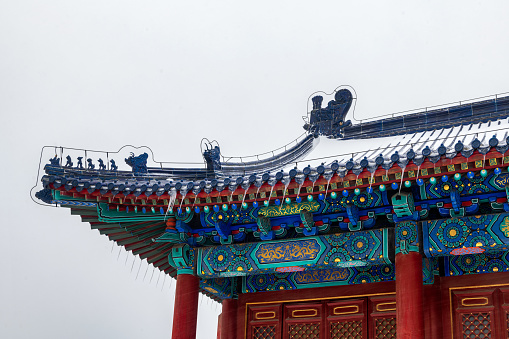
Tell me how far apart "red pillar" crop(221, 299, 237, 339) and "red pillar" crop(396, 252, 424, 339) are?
132 inches

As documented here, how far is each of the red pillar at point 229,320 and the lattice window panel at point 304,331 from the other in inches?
43.9

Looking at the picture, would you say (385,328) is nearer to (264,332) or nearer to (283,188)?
(264,332)

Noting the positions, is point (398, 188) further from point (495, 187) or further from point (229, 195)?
point (229, 195)

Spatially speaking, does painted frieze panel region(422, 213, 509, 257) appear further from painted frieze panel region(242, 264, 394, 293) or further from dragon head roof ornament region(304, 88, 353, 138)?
dragon head roof ornament region(304, 88, 353, 138)

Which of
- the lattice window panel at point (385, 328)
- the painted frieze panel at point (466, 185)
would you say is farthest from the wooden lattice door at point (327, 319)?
the painted frieze panel at point (466, 185)

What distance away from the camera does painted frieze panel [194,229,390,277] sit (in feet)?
29.1

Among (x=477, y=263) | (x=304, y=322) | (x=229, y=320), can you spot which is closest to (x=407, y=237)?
(x=477, y=263)

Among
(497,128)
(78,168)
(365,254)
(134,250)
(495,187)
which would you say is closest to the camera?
(495,187)

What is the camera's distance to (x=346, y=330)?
9.66 meters

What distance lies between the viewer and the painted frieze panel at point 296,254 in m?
8.86

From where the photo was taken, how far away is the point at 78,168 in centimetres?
957

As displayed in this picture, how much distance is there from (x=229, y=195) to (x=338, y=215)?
1.55 meters

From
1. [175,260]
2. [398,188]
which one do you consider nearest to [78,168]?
[175,260]

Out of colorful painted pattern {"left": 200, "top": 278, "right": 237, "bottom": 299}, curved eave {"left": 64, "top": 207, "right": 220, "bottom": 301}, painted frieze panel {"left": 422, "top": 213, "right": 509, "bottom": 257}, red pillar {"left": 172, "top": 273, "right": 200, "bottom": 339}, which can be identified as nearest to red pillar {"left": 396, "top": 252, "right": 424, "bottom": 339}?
painted frieze panel {"left": 422, "top": 213, "right": 509, "bottom": 257}
